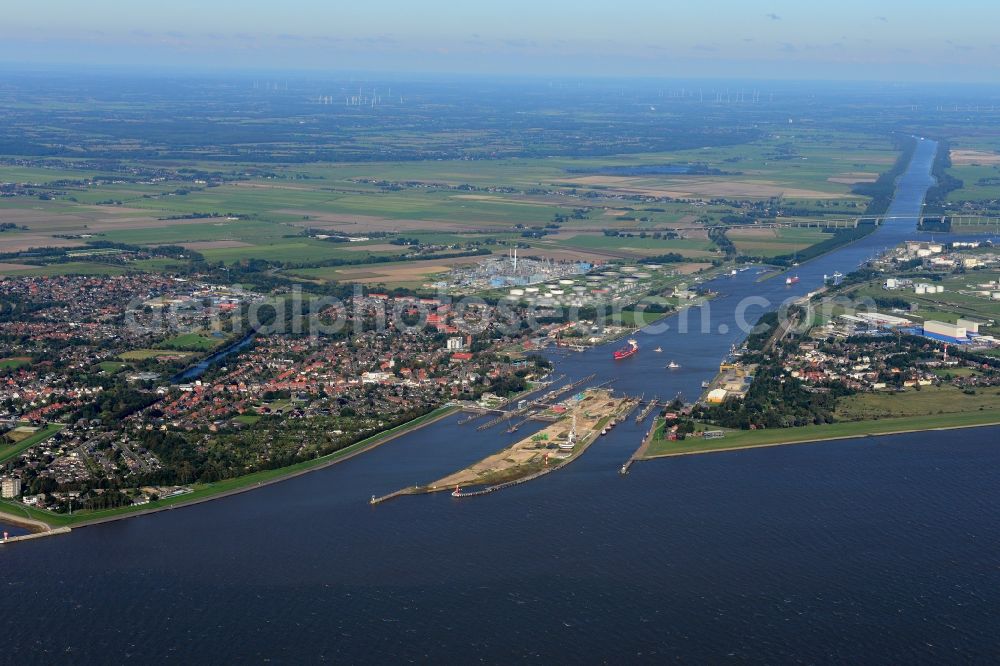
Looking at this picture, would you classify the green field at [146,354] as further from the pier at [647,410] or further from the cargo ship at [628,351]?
the pier at [647,410]

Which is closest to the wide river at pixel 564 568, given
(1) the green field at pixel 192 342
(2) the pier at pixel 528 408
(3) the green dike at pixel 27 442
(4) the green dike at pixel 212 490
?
(4) the green dike at pixel 212 490

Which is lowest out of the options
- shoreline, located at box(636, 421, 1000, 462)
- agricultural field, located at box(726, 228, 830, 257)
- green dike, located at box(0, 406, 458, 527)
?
green dike, located at box(0, 406, 458, 527)

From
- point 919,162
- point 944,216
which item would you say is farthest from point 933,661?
point 919,162

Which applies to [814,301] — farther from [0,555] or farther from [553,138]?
[553,138]

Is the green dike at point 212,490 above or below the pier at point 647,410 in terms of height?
below

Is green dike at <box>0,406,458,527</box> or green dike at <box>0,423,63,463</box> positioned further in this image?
green dike at <box>0,423,63,463</box>

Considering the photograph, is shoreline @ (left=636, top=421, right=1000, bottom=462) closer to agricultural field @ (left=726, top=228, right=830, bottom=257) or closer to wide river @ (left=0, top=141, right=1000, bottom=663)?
wide river @ (left=0, top=141, right=1000, bottom=663)

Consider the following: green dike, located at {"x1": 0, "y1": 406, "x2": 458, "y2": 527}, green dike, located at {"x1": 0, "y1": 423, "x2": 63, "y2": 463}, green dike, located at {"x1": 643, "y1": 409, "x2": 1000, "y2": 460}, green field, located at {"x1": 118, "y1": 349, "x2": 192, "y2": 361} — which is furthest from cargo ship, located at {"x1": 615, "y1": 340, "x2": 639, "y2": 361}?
green dike, located at {"x1": 0, "y1": 423, "x2": 63, "y2": 463}

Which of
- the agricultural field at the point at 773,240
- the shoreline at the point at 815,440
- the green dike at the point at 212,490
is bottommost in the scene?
the green dike at the point at 212,490
